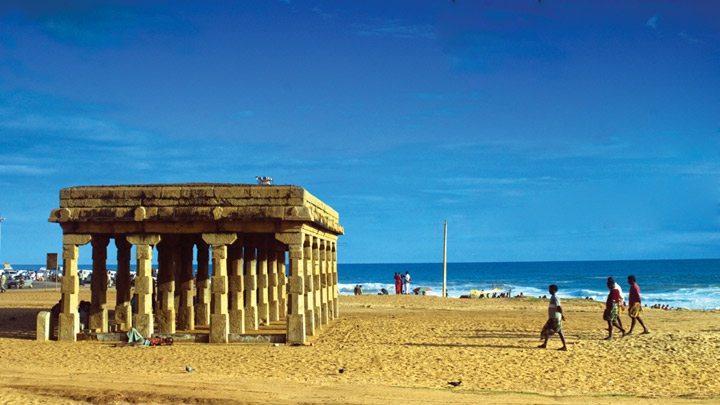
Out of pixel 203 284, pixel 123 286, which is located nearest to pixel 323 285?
pixel 203 284

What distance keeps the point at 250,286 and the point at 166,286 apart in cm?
296

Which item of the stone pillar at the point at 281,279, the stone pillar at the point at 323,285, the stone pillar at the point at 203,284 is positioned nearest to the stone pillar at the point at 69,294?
the stone pillar at the point at 203,284

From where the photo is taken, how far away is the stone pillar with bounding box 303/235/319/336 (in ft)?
64.1

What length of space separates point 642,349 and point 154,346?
13.2m

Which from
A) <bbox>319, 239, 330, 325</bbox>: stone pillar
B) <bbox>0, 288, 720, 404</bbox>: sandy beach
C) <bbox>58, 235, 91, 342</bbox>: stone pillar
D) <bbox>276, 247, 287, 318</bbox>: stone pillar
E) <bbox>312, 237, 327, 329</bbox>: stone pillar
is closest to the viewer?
<bbox>0, 288, 720, 404</bbox>: sandy beach

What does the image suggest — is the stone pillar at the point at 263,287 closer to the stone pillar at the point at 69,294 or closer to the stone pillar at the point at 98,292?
the stone pillar at the point at 98,292

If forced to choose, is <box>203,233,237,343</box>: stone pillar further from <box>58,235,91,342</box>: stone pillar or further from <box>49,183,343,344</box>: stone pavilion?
<box>58,235,91,342</box>: stone pillar

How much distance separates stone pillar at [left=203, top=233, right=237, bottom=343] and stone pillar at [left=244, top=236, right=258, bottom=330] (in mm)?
3894

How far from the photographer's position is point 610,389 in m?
13.0

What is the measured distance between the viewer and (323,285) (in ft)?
79.9

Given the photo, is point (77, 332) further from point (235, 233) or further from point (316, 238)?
point (316, 238)

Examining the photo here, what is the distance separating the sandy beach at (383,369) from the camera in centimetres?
1234

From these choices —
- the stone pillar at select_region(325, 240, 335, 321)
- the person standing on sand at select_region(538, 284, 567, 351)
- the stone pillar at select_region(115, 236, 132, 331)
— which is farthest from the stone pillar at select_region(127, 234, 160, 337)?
the person standing on sand at select_region(538, 284, 567, 351)

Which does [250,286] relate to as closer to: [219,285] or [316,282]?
[316,282]
